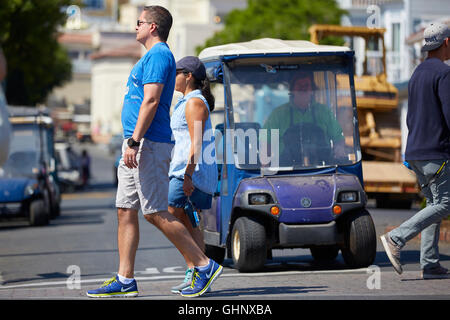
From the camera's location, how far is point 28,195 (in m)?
20.8

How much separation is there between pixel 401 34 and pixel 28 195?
29666 millimetres

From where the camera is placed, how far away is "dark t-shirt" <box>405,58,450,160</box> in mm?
8594

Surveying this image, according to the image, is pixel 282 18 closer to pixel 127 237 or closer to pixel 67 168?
pixel 67 168

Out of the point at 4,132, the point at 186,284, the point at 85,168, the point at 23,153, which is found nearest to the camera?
the point at 4,132

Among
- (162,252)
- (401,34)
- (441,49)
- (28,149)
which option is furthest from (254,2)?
(441,49)

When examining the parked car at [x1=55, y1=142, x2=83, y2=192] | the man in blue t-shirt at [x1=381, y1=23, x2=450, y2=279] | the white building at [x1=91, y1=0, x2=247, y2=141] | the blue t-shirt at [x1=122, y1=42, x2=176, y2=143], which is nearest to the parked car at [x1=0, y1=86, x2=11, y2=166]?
the blue t-shirt at [x1=122, y1=42, x2=176, y2=143]

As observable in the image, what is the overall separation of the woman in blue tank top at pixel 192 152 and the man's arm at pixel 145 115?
761 mm

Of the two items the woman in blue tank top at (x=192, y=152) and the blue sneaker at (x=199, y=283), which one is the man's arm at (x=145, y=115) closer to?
the woman in blue tank top at (x=192, y=152)

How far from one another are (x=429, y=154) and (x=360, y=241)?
181 centimetres

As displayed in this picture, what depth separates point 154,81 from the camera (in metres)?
7.67

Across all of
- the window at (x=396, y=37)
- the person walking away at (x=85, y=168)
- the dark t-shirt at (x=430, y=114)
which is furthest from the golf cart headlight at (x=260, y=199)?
the window at (x=396, y=37)

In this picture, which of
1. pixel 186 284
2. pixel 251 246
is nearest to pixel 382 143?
pixel 251 246

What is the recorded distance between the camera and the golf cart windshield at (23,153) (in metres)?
21.4

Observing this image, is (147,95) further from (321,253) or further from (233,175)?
(321,253)
